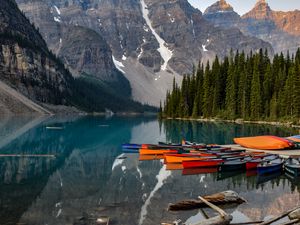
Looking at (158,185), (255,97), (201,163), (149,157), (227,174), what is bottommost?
(158,185)

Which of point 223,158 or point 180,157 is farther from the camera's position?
point 180,157

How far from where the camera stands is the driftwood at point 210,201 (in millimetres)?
22672

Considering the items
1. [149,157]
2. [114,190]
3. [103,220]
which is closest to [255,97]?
[149,157]

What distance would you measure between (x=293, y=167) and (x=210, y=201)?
14.6 metres

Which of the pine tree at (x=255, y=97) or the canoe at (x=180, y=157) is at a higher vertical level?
the pine tree at (x=255, y=97)

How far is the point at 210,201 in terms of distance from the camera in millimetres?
23438

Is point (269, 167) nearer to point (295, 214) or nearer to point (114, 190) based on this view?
point (114, 190)

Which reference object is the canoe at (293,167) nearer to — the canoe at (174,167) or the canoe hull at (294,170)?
the canoe hull at (294,170)

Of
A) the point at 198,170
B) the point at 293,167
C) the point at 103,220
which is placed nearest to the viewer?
the point at 103,220

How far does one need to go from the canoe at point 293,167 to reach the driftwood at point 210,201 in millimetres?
11562

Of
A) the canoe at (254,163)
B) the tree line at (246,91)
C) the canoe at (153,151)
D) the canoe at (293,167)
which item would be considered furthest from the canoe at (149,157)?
the tree line at (246,91)

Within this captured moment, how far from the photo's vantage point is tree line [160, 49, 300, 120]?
103 m

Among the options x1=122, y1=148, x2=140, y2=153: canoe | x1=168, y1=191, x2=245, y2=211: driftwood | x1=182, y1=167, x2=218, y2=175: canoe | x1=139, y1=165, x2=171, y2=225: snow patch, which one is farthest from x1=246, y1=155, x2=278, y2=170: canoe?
x1=122, y1=148, x2=140, y2=153: canoe

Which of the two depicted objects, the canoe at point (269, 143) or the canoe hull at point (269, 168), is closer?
the canoe hull at point (269, 168)
